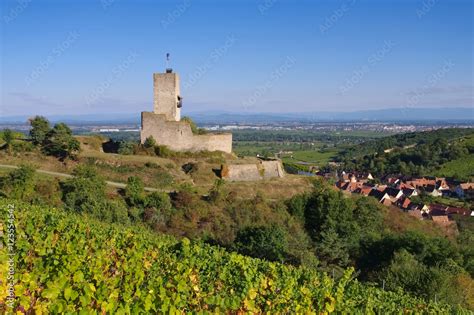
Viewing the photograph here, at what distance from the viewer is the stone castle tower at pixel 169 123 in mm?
34094

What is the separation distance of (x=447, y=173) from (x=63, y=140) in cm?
7913

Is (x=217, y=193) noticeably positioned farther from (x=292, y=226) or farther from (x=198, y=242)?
(x=198, y=242)

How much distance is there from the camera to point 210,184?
32688mm

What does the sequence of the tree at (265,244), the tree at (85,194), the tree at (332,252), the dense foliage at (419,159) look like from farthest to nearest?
the dense foliage at (419,159) → the tree at (85,194) → the tree at (332,252) → the tree at (265,244)

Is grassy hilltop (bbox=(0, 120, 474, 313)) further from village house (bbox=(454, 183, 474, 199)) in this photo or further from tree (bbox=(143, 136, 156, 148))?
village house (bbox=(454, 183, 474, 199))

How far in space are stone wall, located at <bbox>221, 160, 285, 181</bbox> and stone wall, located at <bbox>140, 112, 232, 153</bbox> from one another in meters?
2.94

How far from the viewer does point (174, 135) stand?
3459cm

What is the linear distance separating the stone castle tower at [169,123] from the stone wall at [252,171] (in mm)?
2966

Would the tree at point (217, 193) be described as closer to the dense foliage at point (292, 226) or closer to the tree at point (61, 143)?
the dense foliage at point (292, 226)

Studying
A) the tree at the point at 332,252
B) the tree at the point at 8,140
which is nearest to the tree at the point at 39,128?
the tree at the point at 8,140

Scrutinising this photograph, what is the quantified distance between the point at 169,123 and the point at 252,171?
7661 millimetres

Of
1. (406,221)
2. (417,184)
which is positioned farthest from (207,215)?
(417,184)

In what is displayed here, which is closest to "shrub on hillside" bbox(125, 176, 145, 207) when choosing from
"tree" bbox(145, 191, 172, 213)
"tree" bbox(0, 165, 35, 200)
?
"tree" bbox(145, 191, 172, 213)

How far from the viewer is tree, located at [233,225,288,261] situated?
68.7 ft
